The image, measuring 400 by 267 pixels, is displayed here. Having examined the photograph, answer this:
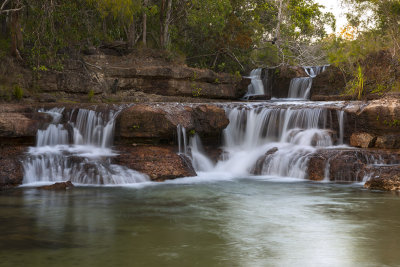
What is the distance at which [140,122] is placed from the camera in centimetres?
1363

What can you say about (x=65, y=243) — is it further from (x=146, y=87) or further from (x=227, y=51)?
(x=227, y=51)

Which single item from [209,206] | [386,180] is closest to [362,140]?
[386,180]

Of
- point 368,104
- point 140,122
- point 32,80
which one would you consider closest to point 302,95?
point 368,104

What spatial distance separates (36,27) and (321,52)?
71.2 feet

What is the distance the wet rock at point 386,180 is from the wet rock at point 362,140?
6.88 feet

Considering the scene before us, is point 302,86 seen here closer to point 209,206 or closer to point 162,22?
point 162,22

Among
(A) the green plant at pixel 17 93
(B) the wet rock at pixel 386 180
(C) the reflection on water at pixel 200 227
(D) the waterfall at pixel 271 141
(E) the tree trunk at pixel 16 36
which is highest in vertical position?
(E) the tree trunk at pixel 16 36

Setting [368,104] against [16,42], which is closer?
[368,104]

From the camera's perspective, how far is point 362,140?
13742 mm

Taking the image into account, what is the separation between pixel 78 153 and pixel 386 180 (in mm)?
8221

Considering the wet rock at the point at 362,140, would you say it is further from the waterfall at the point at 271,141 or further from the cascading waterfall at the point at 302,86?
the cascading waterfall at the point at 302,86

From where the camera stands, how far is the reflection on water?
5.83 meters

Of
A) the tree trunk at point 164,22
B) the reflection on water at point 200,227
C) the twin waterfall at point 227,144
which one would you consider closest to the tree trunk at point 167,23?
the tree trunk at point 164,22

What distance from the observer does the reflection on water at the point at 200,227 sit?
5828mm
